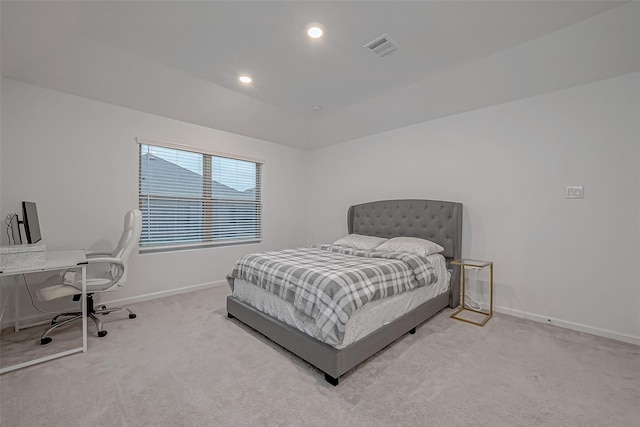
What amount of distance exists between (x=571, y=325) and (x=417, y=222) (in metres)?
1.93

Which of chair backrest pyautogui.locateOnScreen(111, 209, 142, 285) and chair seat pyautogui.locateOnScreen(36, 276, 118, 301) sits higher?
chair backrest pyautogui.locateOnScreen(111, 209, 142, 285)

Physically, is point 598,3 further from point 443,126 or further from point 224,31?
point 224,31

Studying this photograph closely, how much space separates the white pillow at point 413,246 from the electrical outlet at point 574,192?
139cm

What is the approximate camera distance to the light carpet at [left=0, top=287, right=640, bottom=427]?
162cm

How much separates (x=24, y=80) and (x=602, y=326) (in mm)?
6435

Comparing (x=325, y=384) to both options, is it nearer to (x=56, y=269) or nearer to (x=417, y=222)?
(x=56, y=269)

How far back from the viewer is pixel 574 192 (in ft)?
9.33

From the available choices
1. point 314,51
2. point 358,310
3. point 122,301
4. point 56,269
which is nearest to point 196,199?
point 122,301

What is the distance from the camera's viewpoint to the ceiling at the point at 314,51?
7.11ft

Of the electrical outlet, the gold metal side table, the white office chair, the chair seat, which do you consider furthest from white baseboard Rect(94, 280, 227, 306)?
the electrical outlet

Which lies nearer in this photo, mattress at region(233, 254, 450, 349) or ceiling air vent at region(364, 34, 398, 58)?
mattress at region(233, 254, 450, 349)

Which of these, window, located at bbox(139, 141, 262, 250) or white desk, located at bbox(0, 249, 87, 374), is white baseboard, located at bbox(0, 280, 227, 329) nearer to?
window, located at bbox(139, 141, 262, 250)

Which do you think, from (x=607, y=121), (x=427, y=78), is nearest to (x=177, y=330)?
(x=427, y=78)

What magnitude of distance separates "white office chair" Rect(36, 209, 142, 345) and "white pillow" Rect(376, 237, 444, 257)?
9.47 ft
